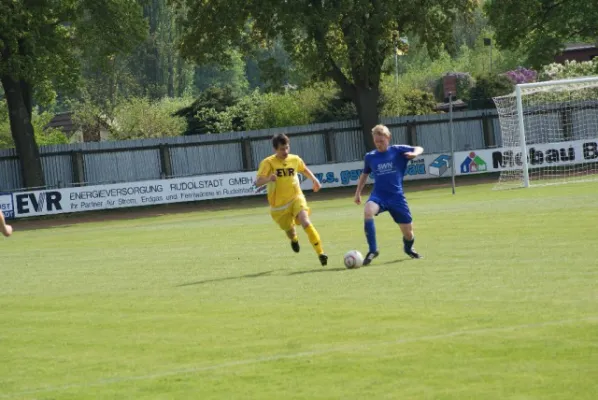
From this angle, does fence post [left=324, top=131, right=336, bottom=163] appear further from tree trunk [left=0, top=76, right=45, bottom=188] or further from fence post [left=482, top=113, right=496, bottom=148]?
tree trunk [left=0, top=76, right=45, bottom=188]

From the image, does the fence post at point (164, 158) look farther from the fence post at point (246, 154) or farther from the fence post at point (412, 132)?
the fence post at point (412, 132)

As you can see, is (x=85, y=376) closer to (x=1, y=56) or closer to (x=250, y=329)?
(x=250, y=329)

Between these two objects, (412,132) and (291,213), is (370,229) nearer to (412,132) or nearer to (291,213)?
(291,213)

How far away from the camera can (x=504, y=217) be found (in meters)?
23.7

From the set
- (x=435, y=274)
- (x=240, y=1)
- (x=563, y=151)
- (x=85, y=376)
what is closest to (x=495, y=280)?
(x=435, y=274)

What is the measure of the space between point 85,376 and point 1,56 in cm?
3731

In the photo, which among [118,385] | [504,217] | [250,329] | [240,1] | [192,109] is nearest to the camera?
[118,385]

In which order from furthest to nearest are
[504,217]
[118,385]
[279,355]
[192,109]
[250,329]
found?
[192,109] < [504,217] < [250,329] < [279,355] < [118,385]

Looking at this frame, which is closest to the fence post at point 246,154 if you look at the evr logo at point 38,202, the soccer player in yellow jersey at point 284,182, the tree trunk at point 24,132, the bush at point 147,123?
the tree trunk at point 24,132

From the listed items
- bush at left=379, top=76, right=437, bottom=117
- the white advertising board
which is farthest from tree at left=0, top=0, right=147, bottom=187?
bush at left=379, top=76, right=437, bottom=117

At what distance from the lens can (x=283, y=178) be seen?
1725cm

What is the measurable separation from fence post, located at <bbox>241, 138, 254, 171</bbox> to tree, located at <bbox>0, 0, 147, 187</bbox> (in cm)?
659

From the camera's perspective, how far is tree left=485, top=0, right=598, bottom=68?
51.2 meters

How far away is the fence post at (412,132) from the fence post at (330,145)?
11.8 feet
